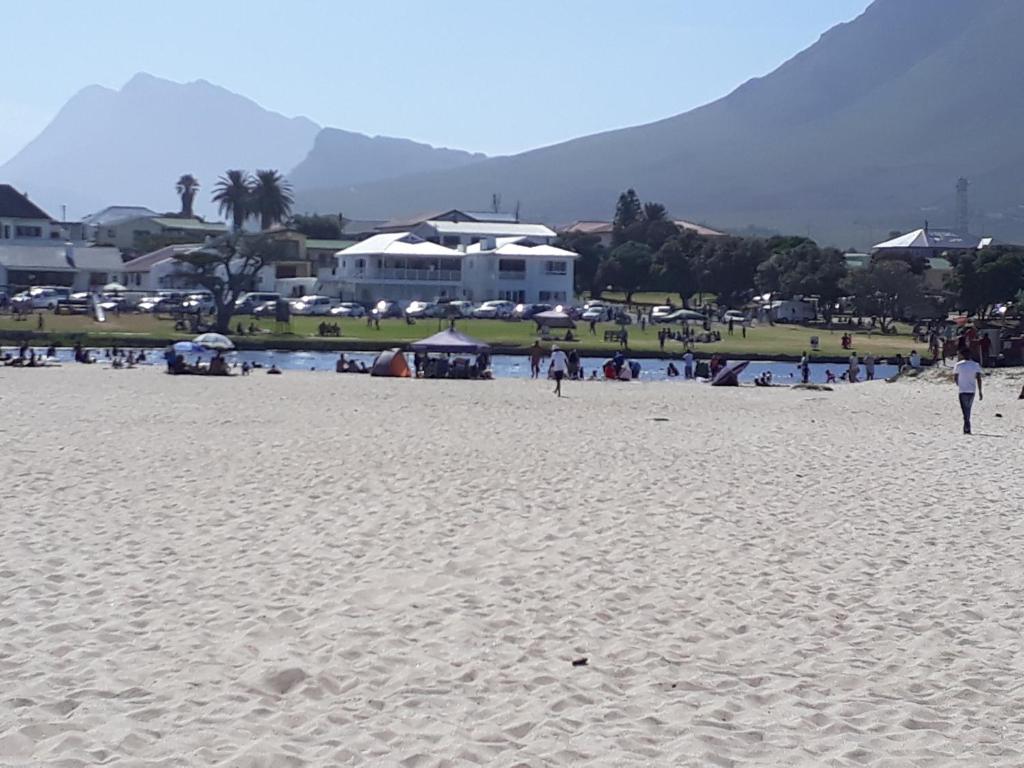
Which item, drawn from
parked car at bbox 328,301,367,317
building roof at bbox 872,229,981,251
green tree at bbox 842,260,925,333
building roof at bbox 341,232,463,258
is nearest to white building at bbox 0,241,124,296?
building roof at bbox 341,232,463,258

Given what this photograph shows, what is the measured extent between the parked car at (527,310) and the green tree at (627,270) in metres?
17.5

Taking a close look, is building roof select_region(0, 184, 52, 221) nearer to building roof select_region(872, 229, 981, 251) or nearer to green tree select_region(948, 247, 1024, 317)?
green tree select_region(948, 247, 1024, 317)

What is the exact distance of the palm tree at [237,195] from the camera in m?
115

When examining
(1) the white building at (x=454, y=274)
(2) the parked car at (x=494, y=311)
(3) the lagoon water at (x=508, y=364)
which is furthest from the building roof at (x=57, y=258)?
(3) the lagoon water at (x=508, y=364)

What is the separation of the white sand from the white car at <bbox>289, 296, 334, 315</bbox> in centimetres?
5878

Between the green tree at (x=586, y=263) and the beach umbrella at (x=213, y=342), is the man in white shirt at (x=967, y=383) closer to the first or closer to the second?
the beach umbrella at (x=213, y=342)

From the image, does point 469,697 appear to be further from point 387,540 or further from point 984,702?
point 387,540

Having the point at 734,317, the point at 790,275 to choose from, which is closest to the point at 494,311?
the point at 734,317

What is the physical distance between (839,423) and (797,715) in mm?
17408

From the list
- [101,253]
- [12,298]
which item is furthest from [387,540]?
[101,253]

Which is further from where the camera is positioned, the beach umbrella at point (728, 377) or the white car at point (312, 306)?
the white car at point (312, 306)

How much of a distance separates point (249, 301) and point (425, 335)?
16825mm

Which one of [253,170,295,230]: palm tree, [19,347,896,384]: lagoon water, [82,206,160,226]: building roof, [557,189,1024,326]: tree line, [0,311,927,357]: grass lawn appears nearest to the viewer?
[19,347,896,384]: lagoon water

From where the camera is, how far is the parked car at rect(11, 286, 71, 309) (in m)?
64.6
